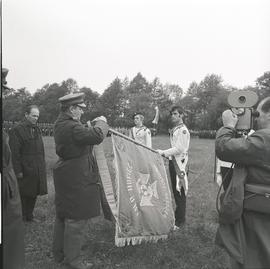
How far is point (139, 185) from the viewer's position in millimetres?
4531

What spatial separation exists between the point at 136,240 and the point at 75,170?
1254mm

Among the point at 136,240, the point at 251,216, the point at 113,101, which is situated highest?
the point at 113,101

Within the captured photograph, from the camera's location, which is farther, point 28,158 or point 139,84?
point 139,84

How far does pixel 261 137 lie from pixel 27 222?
4.35 meters

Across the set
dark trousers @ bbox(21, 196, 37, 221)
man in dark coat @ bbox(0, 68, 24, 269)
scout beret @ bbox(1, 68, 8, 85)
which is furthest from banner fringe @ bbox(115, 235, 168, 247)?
scout beret @ bbox(1, 68, 8, 85)

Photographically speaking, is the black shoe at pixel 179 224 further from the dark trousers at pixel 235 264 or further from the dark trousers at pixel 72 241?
the dark trousers at pixel 235 264

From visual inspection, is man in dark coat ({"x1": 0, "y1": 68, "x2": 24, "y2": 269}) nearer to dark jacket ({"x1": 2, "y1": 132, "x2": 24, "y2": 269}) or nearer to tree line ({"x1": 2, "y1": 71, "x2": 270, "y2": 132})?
dark jacket ({"x1": 2, "y1": 132, "x2": 24, "y2": 269})

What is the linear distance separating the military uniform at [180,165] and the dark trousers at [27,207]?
251 cm

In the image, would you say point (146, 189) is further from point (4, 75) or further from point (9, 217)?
point (4, 75)

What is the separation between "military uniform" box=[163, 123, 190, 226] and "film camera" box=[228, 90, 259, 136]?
2554mm

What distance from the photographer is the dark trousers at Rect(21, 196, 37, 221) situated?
5680mm

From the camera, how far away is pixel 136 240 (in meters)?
4.30

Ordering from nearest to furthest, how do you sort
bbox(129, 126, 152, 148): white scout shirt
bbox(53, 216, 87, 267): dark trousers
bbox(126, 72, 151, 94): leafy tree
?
bbox(53, 216, 87, 267): dark trousers
bbox(129, 126, 152, 148): white scout shirt
bbox(126, 72, 151, 94): leafy tree

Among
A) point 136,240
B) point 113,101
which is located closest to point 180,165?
point 136,240
